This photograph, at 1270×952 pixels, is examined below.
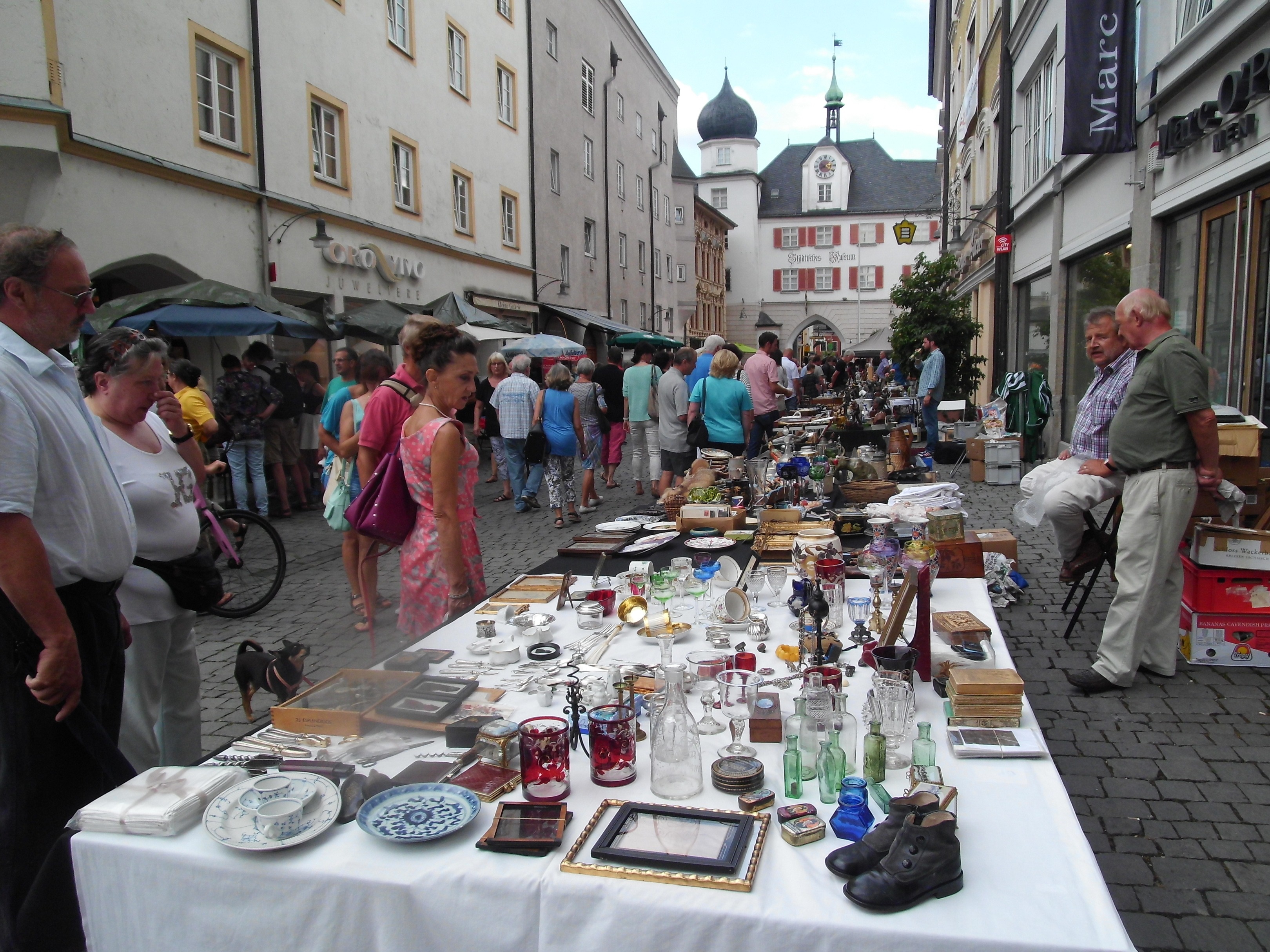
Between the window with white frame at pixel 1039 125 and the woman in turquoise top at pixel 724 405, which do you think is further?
the window with white frame at pixel 1039 125

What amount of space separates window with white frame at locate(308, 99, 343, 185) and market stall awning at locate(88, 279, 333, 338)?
201 inches

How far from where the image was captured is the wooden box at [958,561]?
13.2ft

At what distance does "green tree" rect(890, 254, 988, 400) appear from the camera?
16.5 meters

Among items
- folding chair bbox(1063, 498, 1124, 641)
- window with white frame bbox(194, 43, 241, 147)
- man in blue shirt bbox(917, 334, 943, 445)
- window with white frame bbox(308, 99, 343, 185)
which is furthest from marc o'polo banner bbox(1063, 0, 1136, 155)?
window with white frame bbox(308, 99, 343, 185)

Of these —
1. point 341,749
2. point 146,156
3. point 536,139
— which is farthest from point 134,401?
point 536,139

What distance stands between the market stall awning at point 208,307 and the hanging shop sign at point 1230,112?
888 cm

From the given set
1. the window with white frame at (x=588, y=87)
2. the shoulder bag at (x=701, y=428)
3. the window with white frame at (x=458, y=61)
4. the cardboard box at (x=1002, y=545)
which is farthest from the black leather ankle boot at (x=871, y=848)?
the window with white frame at (x=588, y=87)

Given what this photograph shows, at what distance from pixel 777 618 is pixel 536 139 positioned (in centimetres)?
2169

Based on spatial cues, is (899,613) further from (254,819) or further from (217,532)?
(217,532)

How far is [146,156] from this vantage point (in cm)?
1021

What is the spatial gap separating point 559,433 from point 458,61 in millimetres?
12872

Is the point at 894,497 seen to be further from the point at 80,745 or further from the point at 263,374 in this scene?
the point at 263,374

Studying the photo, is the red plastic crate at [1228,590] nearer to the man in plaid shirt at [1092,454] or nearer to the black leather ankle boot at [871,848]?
the man in plaid shirt at [1092,454]

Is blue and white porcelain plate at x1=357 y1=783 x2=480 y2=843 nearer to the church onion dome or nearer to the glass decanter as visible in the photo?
the glass decanter
